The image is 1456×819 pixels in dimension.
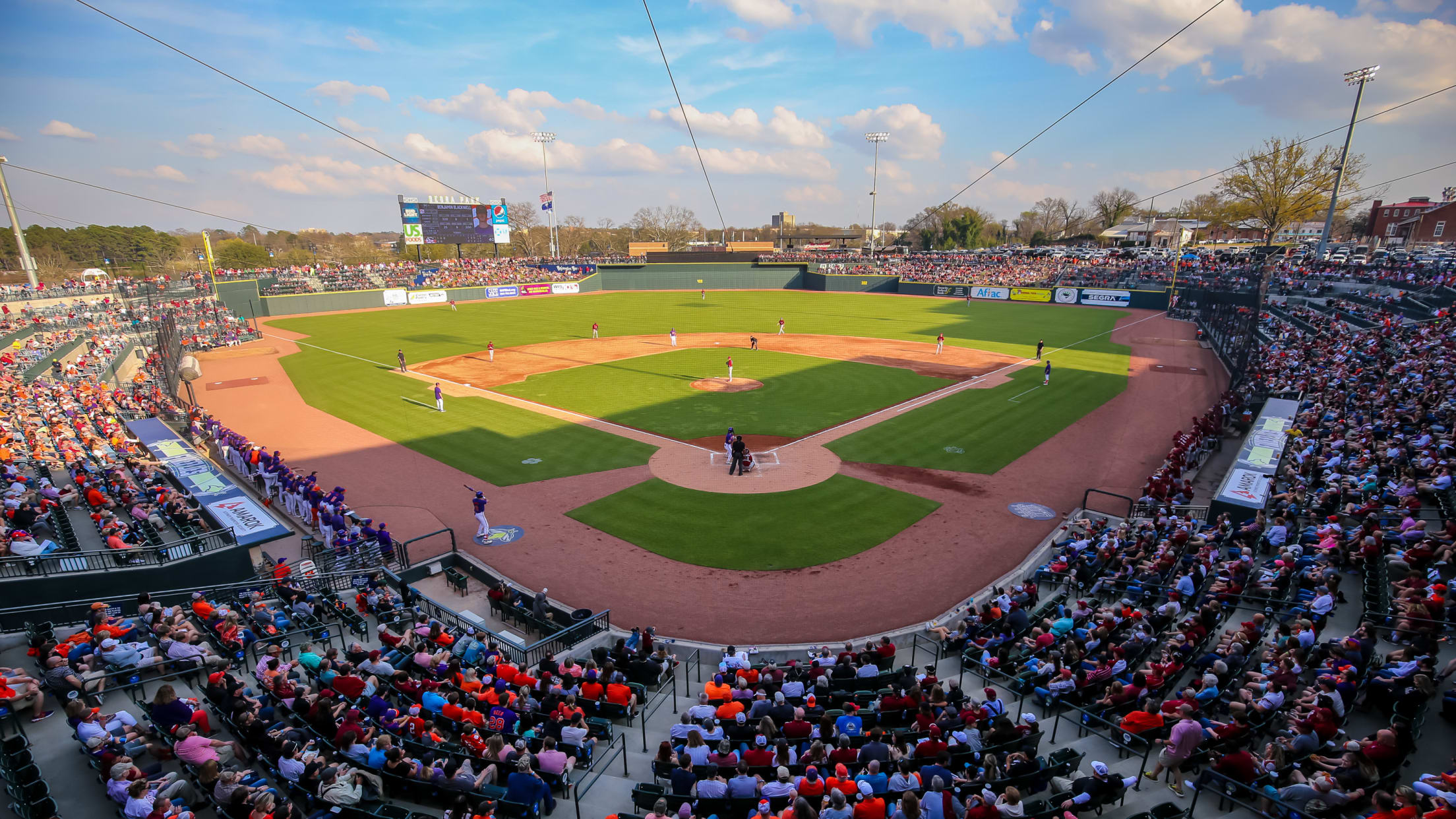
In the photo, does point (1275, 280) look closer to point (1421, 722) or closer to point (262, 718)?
point (1421, 722)

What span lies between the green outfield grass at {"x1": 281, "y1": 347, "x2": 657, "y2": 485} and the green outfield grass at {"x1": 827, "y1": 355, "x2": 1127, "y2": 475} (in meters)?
8.45

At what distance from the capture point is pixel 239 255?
8806 centimetres

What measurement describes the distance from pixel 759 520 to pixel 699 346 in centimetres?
2709

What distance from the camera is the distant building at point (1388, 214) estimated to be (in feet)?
300

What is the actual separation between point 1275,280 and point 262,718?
64.7 m

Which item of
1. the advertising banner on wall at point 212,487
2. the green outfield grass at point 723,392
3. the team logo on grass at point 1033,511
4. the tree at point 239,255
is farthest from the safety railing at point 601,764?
the tree at point 239,255

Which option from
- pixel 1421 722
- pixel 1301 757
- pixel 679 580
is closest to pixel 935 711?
pixel 1301 757

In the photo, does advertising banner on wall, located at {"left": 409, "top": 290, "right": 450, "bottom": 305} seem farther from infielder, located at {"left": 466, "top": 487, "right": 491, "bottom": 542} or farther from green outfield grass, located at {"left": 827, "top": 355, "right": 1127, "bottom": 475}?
infielder, located at {"left": 466, "top": 487, "right": 491, "bottom": 542}

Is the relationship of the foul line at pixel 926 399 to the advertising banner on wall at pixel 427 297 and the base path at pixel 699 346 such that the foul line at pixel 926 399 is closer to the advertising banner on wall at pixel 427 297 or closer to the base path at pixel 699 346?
the base path at pixel 699 346

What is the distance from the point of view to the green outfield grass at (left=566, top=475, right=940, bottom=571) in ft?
50.9

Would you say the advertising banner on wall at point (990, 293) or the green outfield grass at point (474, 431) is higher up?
the advertising banner on wall at point (990, 293)

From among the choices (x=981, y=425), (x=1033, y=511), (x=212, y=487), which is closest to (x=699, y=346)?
(x=981, y=425)

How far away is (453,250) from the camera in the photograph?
364 ft

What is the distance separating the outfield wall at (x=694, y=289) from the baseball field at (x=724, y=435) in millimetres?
14288
